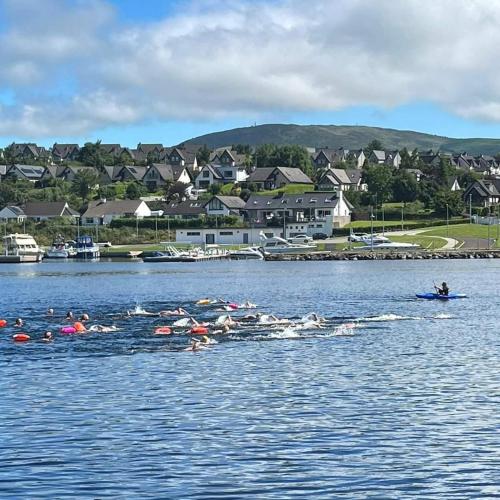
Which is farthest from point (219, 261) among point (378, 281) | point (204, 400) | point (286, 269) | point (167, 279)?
point (204, 400)

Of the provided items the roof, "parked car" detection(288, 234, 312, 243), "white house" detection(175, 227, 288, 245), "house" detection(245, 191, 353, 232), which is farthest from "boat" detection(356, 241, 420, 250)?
"white house" detection(175, 227, 288, 245)

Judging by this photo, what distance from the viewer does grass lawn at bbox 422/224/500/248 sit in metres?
171

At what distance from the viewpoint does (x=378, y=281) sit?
107438 mm

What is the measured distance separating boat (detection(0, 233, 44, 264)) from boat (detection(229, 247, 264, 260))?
38760 mm

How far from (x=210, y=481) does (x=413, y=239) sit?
14631cm

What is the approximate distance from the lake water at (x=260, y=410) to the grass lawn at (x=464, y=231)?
337 ft

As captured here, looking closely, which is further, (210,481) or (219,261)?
(219,261)

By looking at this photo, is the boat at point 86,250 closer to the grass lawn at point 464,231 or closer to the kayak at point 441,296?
the grass lawn at point 464,231

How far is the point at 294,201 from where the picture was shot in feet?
633

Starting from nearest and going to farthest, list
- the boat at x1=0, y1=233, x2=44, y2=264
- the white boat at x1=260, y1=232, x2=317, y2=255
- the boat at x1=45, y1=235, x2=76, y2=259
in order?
the white boat at x1=260, y1=232, x2=317, y2=255, the boat at x1=0, y1=233, x2=44, y2=264, the boat at x1=45, y1=235, x2=76, y2=259

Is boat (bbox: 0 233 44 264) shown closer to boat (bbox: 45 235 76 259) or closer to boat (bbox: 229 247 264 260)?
boat (bbox: 45 235 76 259)

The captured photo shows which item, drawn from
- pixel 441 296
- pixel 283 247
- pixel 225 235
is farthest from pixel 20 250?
pixel 441 296

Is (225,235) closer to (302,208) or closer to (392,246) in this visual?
(302,208)

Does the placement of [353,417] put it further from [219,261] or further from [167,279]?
[219,261]
